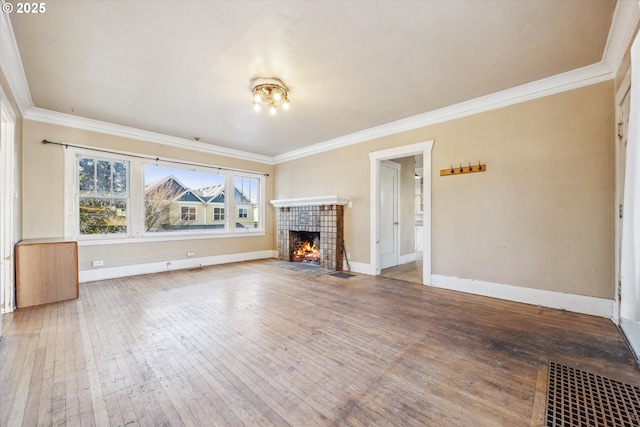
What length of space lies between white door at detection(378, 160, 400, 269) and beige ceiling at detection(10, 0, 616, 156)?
180 centimetres

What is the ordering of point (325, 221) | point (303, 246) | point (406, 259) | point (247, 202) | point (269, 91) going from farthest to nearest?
point (247, 202), point (303, 246), point (406, 259), point (325, 221), point (269, 91)

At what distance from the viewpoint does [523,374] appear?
179 centimetres

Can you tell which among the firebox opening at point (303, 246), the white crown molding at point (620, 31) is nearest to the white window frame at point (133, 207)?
the firebox opening at point (303, 246)

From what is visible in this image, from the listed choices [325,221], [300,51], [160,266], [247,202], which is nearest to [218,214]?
[247,202]

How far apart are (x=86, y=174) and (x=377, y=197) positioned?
17.0ft

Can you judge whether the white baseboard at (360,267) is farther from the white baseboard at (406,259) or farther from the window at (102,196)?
the window at (102,196)

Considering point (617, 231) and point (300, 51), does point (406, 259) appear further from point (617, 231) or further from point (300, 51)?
point (300, 51)

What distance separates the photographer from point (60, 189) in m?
4.10

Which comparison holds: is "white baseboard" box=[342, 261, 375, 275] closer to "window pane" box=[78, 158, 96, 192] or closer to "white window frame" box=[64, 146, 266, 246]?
"white window frame" box=[64, 146, 266, 246]

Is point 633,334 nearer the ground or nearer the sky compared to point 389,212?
nearer the ground

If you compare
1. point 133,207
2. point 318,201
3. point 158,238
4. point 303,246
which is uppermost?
point 318,201

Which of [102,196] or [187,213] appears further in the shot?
[187,213]

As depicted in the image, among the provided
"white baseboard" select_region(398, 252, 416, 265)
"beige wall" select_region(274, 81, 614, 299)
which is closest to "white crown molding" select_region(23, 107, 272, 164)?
"beige wall" select_region(274, 81, 614, 299)

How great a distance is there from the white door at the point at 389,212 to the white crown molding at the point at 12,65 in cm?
505
